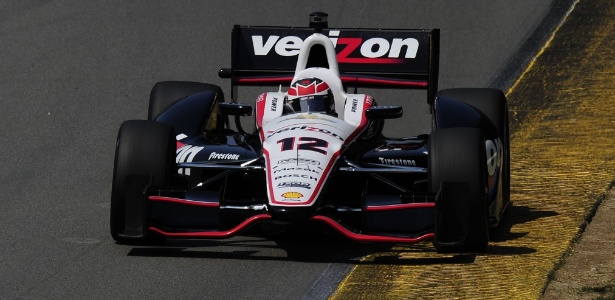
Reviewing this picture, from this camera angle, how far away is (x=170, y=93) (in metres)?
14.0

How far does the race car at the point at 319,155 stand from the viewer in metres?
11.1

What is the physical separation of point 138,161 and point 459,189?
252 centimetres

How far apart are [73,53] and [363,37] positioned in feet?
19.4

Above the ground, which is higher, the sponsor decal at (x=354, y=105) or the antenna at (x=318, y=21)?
the antenna at (x=318, y=21)

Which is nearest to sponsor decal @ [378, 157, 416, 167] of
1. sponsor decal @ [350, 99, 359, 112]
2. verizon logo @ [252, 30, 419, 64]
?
sponsor decal @ [350, 99, 359, 112]

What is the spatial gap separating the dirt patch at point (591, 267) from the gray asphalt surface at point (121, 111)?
5.36ft

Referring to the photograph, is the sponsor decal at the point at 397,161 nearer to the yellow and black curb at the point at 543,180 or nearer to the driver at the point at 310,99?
the driver at the point at 310,99

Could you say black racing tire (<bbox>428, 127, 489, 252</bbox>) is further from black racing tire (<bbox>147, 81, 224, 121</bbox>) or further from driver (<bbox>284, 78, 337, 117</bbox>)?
black racing tire (<bbox>147, 81, 224, 121</bbox>)

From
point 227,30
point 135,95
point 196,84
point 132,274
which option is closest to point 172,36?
point 227,30

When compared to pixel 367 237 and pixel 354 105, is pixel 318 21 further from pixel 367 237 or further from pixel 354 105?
pixel 367 237

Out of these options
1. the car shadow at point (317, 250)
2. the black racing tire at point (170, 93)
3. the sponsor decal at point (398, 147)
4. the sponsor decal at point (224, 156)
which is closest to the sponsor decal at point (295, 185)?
the car shadow at point (317, 250)

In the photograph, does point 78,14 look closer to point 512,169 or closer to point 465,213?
point 512,169

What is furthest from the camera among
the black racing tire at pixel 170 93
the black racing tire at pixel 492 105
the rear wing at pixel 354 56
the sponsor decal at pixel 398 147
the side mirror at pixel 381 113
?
the rear wing at pixel 354 56

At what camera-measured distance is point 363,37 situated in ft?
47.1
